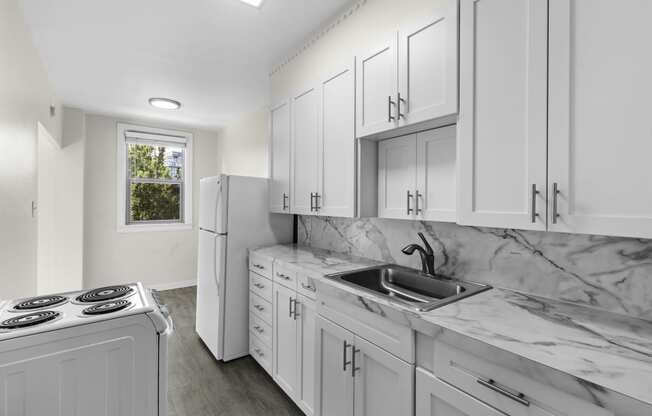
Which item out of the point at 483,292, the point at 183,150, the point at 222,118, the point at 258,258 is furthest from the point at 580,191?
the point at 183,150

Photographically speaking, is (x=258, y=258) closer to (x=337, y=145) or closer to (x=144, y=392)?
(x=337, y=145)

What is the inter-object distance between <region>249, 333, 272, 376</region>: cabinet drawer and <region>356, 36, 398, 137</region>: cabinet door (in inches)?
70.7

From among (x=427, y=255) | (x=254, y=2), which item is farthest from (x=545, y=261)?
(x=254, y=2)

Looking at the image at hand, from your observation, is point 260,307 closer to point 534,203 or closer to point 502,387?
point 502,387

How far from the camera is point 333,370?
1603mm

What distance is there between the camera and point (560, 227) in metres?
1.06

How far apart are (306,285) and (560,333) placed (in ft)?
Result: 4.18

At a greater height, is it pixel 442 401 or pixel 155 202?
pixel 155 202

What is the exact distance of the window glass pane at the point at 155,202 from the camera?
184 inches

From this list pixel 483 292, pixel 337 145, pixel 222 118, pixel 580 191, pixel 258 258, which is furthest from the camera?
pixel 222 118

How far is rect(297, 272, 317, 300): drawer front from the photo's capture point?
183 cm

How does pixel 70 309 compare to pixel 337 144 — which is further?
pixel 337 144

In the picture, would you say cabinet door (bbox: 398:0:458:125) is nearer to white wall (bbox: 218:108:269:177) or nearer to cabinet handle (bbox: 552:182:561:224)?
cabinet handle (bbox: 552:182:561:224)

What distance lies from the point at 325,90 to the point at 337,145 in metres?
0.43
